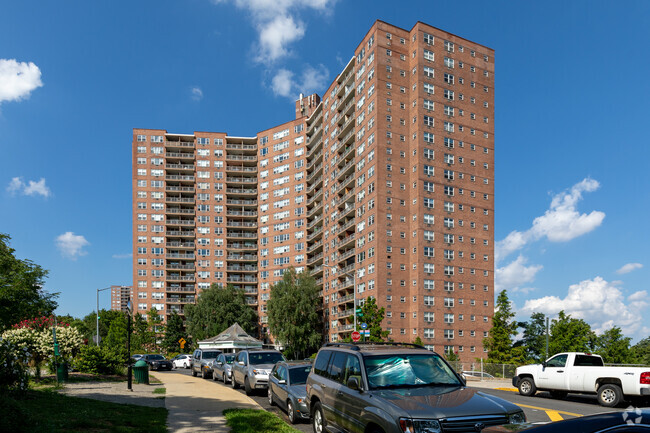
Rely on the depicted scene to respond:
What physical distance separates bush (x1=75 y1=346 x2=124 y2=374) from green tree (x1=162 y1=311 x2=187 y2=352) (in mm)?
73292

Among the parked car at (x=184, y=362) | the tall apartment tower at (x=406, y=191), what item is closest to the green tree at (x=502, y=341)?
the tall apartment tower at (x=406, y=191)

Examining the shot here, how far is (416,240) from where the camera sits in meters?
73.6

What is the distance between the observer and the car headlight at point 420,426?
687 cm

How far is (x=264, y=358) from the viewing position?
22359mm

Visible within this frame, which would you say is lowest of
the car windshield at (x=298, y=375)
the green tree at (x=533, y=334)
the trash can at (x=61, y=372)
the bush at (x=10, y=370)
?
the green tree at (x=533, y=334)

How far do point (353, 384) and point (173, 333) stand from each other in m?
101

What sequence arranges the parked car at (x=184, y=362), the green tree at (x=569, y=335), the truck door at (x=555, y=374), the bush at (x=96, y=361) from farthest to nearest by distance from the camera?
the green tree at (x=569, y=335)
the parked car at (x=184, y=362)
the bush at (x=96, y=361)
the truck door at (x=555, y=374)

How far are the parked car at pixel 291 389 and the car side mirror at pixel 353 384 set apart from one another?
5.36 meters

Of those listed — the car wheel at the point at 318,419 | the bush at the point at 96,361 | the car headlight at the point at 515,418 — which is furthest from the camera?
the bush at the point at 96,361

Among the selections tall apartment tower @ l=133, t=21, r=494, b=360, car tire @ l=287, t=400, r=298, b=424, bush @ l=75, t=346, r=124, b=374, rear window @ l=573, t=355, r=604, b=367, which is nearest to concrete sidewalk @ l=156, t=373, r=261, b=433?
car tire @ l=287, t=400, r=298, b=424

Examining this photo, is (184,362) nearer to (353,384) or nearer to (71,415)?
(71,415)

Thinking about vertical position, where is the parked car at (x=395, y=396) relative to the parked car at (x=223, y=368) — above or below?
above

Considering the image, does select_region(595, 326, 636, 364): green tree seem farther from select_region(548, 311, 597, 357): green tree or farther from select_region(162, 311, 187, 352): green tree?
select_region(162, 311, 187, 352): green tree

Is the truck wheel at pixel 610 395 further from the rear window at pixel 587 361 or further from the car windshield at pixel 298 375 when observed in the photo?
the car windshield at pixel 298 375
